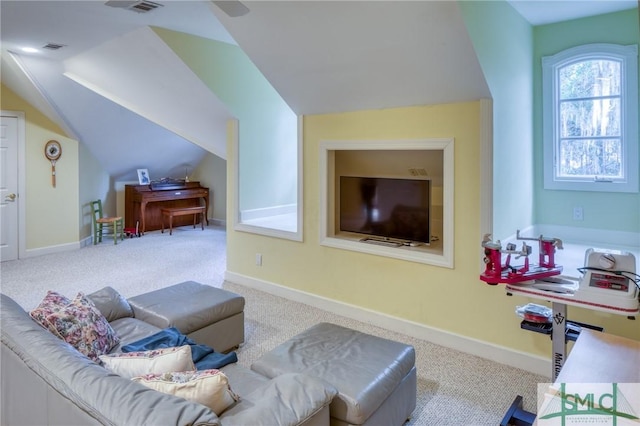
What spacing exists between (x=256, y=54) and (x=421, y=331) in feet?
8.38

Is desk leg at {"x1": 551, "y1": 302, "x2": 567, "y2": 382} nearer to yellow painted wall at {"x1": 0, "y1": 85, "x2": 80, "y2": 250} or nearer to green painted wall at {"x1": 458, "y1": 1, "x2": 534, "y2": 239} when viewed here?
green painted wall at {"x1": 458, "y1": 1, "x2": 534, "y2": 239}

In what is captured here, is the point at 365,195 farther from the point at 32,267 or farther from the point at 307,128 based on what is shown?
the point at 32,267

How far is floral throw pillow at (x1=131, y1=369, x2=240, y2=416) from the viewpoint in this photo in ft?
4.52

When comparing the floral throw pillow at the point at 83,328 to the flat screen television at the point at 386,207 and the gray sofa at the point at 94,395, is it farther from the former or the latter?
the flat screen television at the point at 386,207

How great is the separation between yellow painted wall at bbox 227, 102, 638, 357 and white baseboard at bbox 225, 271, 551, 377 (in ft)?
0.13

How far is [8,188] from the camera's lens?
18.3 feet

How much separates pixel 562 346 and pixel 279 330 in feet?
6.77

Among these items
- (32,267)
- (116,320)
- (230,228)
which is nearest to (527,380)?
(116,320)

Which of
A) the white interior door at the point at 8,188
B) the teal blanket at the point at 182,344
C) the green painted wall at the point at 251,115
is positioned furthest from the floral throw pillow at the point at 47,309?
the white interior door at the point at 8,188

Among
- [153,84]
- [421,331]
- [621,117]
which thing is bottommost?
[421,331]

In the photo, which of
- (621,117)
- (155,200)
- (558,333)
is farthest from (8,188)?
(621,117)

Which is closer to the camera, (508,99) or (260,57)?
(508,99)

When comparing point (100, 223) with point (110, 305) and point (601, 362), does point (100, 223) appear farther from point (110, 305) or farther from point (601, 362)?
point (601, 362)

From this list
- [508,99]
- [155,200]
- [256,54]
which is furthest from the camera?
[155,200]
